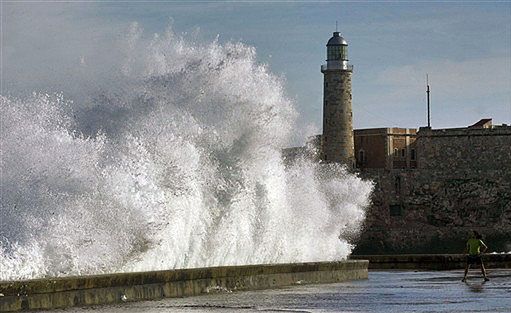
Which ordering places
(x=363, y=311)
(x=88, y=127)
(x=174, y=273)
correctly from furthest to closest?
1. (x=88, y=127)
2. (x=174, y=273)
3. (x=363, y=311)

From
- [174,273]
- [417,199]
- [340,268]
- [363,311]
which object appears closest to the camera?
[363,311]

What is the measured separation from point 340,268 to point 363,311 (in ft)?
24.4

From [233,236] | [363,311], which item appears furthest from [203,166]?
[363,311]

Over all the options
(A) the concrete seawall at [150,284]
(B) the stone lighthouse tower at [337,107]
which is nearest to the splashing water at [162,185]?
(A) the concrete seawall at [150,284]

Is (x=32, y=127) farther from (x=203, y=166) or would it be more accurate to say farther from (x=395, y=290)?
(x=395, y=290)

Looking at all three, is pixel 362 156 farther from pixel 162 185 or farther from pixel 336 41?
pixel 162 185

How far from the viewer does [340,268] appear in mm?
22078

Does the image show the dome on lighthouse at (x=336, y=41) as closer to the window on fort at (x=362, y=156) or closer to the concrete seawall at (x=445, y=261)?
the window on fort at (x=362, y=156)

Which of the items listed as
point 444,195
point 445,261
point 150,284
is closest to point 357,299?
point 150,284

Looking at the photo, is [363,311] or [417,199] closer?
[363,311]

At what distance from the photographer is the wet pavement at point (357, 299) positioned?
14844 millimetres

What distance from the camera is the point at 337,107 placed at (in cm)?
6341

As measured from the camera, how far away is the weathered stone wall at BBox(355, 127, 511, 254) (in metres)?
65.4

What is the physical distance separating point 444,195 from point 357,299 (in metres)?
50.5
